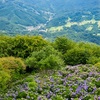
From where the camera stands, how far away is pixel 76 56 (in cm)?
4103

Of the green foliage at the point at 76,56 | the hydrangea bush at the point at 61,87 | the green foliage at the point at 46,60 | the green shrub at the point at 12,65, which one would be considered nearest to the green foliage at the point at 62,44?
the green foliage at the point at 76,56

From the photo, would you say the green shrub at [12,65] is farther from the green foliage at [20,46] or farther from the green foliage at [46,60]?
the green foliage at [20,46]

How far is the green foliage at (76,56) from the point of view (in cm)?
4068

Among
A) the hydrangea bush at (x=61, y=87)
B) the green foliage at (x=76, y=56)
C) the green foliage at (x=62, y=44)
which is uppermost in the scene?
the green foliage at (x=62, y=44)

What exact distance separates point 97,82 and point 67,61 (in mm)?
14759

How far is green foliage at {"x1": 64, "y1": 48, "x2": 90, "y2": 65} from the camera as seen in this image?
A: 4068cm

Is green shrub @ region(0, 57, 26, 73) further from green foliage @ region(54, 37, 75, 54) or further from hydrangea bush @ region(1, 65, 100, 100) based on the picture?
green foliage @ region(54, 37, 75, 54)

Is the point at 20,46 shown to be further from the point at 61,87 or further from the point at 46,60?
the point at 61,87

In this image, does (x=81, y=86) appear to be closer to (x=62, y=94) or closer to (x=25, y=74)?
(x=62, y=94)

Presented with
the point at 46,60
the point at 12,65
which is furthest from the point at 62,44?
the point at 12,65

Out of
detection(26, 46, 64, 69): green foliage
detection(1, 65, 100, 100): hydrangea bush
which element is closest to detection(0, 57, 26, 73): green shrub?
detection(26, 46, 64, 69): green foliage

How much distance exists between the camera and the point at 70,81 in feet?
87.9

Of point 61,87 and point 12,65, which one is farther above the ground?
point 12,65

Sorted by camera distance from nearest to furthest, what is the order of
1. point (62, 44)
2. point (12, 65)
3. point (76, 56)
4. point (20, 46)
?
point (12, 65) → point (76, 56) → point (20, 46) → point (62, 44)
